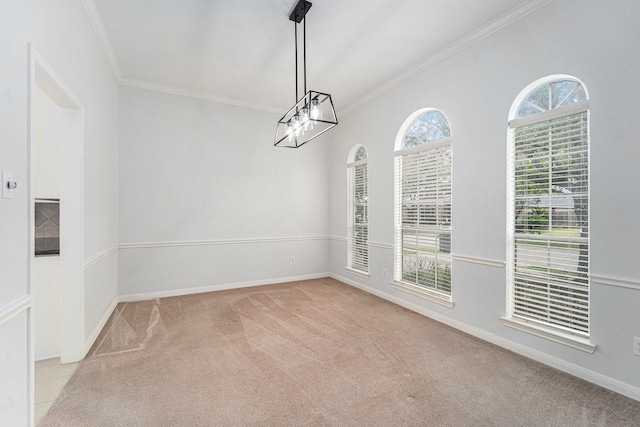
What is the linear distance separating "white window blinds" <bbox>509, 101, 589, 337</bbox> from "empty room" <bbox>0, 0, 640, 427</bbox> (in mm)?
17

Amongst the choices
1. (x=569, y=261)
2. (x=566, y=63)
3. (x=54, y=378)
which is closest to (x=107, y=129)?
(x=54, y=378)

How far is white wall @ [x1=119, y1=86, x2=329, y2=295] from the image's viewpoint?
4.02 metres

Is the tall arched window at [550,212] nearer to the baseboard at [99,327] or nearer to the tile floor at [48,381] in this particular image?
the tile floor at [48,381]

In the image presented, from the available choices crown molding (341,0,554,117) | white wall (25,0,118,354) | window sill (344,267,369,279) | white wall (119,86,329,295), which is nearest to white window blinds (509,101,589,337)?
crown molding (341,0,554,117)

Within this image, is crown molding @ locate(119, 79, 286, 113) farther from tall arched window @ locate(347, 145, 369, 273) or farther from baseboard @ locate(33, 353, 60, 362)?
baseboard @ locate(33, 353, 60, 362)

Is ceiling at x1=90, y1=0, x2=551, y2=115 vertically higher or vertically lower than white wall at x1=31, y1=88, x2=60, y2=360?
higher

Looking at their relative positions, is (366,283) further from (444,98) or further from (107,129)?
(107,129)

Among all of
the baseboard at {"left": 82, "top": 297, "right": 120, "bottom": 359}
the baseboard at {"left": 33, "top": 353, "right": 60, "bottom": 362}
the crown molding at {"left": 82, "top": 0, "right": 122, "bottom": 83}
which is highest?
the crown molding at {"left": 82, "top": 0, "right": 122, "bottom": 83}

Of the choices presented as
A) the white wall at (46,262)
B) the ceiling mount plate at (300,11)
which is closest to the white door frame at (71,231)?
the white wall at (46,262)

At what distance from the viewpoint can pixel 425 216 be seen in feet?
11.7

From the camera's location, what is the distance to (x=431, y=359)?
246 centimetres

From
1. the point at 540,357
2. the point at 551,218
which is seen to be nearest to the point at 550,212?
the point at 551,218

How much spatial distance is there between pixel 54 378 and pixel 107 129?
100 inches

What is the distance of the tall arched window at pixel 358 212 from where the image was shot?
184 inches
